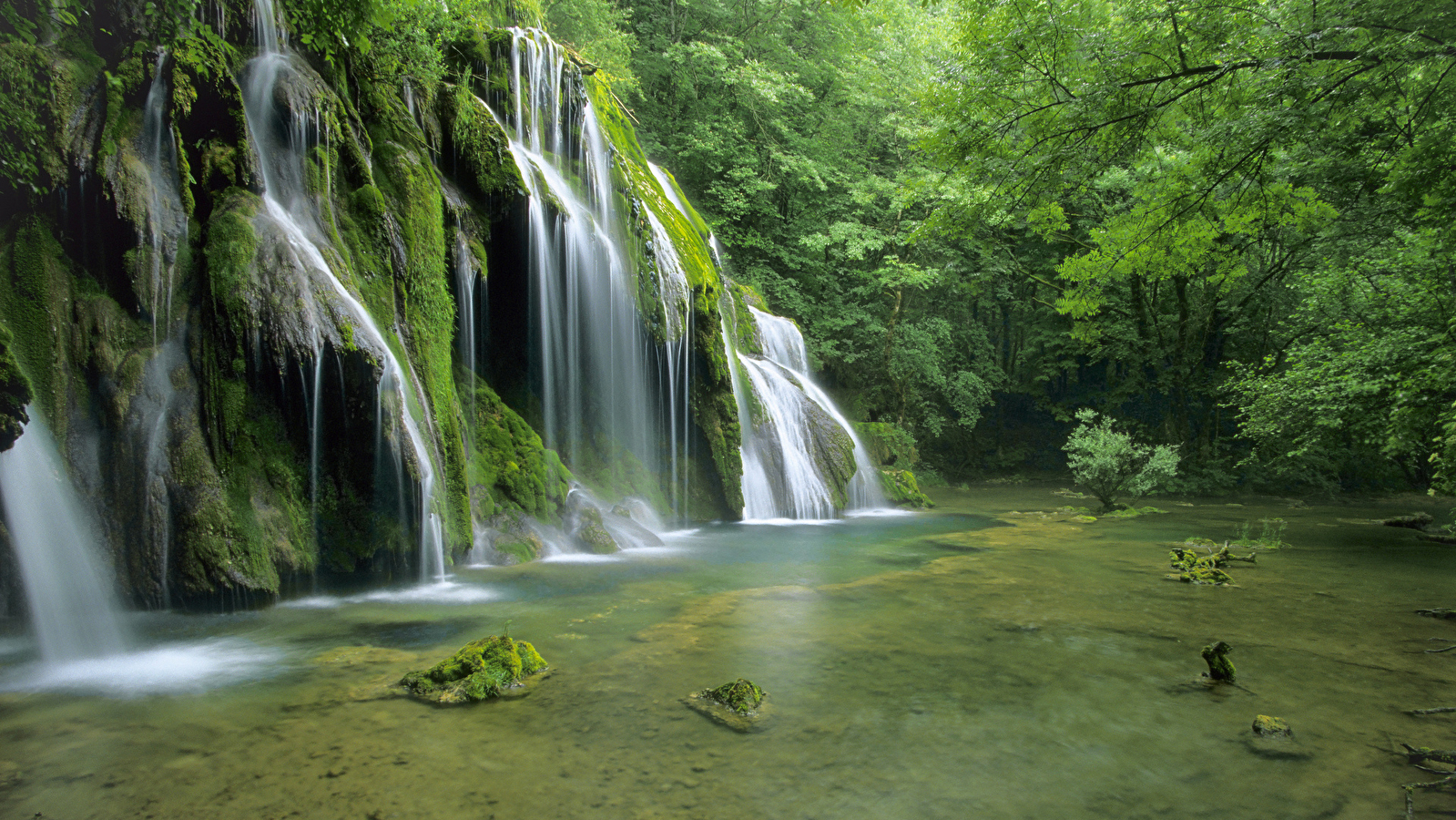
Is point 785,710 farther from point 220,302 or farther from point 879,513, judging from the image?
point 879,513

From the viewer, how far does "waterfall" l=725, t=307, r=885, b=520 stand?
13.1 metres

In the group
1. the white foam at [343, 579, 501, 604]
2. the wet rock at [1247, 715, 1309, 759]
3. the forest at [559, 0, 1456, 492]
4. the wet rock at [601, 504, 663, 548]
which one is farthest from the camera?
the wet rock at [601, 504, 663, 548]

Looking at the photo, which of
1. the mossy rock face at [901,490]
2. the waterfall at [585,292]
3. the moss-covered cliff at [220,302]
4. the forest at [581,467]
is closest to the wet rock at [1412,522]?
the forest at [581,467]

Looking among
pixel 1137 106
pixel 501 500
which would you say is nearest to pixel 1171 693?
pixel 1137 106

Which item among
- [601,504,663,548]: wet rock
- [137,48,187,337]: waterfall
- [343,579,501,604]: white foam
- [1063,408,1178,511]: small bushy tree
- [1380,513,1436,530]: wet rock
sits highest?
[137,48,187,337]: waterfall

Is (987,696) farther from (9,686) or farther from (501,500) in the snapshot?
(501,500)

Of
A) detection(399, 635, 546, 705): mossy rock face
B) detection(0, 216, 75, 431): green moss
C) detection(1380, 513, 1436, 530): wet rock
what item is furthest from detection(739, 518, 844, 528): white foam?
detection(1380, 513, 1436, 530): wet rock

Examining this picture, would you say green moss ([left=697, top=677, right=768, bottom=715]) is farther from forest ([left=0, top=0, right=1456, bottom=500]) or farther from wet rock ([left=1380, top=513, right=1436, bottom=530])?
wet rock ([left=1380, top=513, right=1436, bottom=530])

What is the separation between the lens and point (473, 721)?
366 centimetres

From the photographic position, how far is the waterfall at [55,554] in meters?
4.93

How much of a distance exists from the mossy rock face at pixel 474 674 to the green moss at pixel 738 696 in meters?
1.13

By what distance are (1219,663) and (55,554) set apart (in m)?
7.80

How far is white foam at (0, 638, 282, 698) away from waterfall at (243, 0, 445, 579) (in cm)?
197

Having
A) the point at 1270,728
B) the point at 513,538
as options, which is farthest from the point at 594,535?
the point at 1270,728
